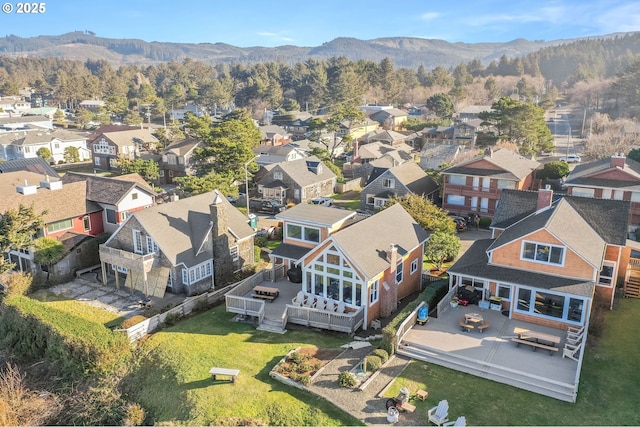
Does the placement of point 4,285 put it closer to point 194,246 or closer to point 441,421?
point 194,246

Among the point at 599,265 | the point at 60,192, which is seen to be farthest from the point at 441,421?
the point at 60,192

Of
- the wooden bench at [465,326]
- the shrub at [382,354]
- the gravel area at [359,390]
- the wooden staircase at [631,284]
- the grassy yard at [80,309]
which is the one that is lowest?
the grassy yard at [80,309]

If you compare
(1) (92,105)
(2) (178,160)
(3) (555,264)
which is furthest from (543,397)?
(1) (92,105)

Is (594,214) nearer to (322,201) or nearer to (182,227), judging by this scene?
(182,227)

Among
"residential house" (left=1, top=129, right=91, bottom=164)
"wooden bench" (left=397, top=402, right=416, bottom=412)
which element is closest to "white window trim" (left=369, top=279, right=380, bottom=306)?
"wooden bench" (left=397, top=402, right=416, bottom=412)

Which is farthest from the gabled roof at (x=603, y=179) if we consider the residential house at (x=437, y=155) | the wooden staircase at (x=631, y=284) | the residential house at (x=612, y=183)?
the residential house at (x=437, y=155)

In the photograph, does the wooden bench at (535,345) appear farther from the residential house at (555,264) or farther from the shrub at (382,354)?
the shrub at (382,354)
